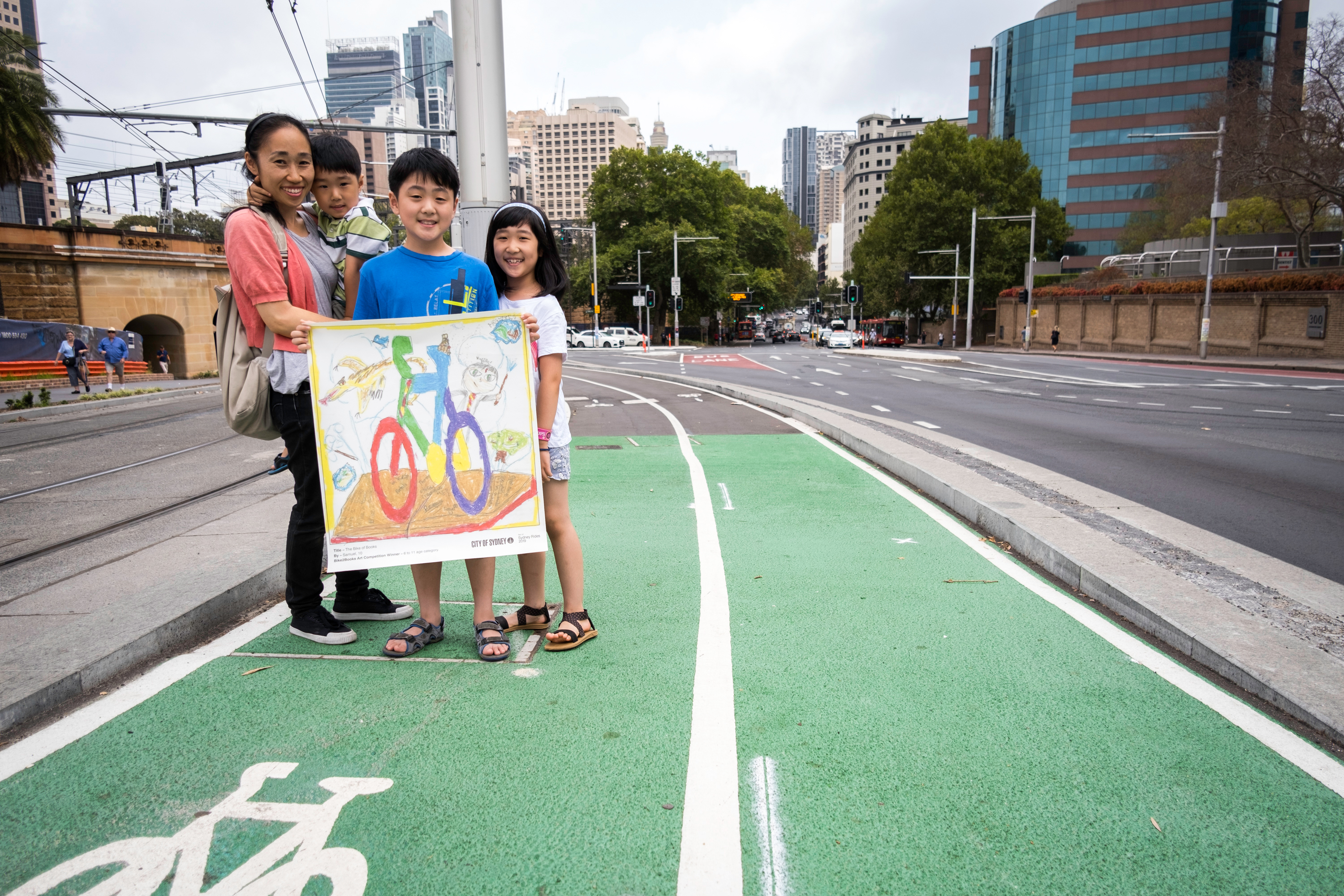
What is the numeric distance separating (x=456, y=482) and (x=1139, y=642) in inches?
120

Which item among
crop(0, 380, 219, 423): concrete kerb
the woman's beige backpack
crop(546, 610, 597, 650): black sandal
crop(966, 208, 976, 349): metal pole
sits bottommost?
crop(0, 380, 219, 423): concrete kerb

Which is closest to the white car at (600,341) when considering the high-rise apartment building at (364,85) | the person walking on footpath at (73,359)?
the high-rise apartment building at (364,85)

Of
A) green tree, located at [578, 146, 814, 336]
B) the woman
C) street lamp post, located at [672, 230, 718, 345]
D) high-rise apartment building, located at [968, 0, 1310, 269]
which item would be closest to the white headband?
the woman

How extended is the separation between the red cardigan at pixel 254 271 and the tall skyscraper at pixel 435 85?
4013 mm

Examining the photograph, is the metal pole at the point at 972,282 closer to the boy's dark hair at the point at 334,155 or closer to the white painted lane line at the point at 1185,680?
the white painted lane line at the point at 1185,680

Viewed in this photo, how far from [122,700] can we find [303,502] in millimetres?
975

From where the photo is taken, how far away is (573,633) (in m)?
3.63

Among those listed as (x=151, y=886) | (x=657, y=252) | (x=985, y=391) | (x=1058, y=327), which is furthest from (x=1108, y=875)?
(x=657, y=252)

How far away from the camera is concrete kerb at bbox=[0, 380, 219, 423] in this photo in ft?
56.6

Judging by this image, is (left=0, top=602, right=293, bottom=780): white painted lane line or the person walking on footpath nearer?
(left=0, top=602, right=293, bottom=780): white painted lane line

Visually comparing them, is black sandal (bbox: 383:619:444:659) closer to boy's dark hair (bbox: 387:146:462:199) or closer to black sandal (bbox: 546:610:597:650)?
black sandal (bbox: 546:610:597:650)

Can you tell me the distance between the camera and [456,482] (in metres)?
3.42

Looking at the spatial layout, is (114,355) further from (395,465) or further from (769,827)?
(769,827)

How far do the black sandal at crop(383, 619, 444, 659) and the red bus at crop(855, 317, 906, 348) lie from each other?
60594mm
